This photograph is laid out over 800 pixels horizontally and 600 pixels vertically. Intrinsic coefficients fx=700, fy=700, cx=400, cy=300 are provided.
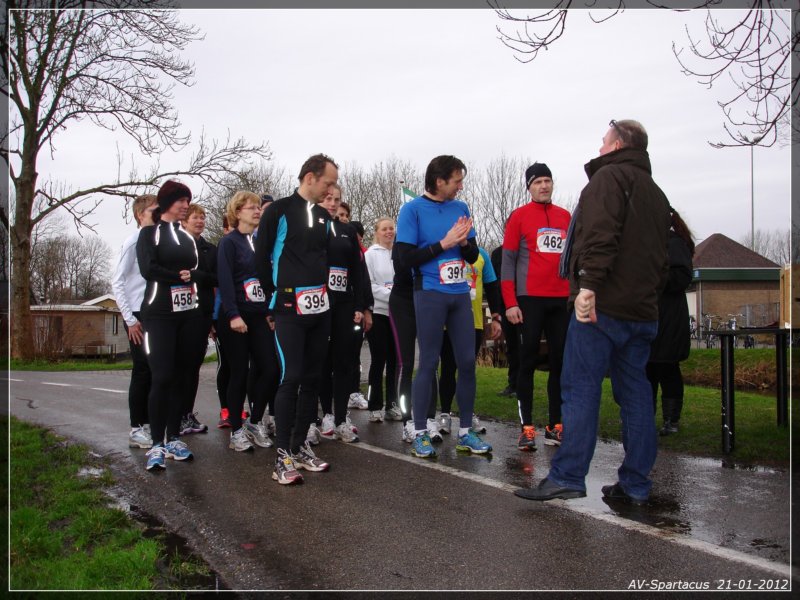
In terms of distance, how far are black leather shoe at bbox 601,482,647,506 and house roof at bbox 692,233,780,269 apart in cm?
4624

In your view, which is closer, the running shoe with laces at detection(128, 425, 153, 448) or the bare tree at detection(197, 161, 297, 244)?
the running shoe with laces at detection(128, 425, 153, 448)

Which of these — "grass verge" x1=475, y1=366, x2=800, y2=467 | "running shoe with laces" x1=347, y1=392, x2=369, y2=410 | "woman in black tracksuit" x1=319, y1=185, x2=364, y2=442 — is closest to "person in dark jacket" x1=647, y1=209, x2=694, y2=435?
"grass verge" x1=475, y1=366, x2=800, y2=467

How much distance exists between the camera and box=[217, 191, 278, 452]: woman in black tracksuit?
6324 mm

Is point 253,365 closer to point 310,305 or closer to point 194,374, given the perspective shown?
point 194,374

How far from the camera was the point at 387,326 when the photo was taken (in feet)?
26.2

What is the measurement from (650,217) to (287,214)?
2578 millimetres

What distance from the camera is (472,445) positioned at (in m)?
5.74

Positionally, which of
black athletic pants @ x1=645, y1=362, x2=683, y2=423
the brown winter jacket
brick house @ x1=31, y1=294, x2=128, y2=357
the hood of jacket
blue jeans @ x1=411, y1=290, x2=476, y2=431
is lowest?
brick house @ x1=31, y1=294, x2=128, y2=357

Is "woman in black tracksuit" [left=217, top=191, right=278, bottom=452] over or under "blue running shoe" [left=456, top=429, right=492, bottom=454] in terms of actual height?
over

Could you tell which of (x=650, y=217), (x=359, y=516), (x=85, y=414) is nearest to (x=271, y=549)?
(x=359, y=516)

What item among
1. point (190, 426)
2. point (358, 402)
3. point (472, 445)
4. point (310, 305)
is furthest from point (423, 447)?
point (358, 402)

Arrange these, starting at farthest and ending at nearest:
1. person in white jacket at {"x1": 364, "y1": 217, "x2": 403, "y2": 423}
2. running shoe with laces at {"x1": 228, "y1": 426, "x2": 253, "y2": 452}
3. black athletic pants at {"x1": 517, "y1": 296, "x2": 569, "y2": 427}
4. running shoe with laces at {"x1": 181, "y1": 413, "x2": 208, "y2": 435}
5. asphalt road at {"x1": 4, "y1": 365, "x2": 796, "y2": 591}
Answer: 1. person in white jacket at {"x1": 364, "y1": 217, "x2": 403, "y2": 423}
2. running shoe with laces at {"x1": 181, "y1": 413, "x2": 208, "y2": 435}
3. running shoe with laces at {"x1": 228, "y1": 426, "x2": 253, "y2": 452}
4. black athletic pants at {"x1": 517, "y1": 296, "x2": 569, "y2": 427}
5. asphalt road at {"x1": 4, "y1": 365, "x2": 796, "y2": 591}

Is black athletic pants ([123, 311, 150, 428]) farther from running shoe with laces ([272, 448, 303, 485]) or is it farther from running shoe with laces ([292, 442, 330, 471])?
running shoe with laces ([272, 448, 303, 485])

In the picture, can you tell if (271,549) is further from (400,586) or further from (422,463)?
(422,463)
